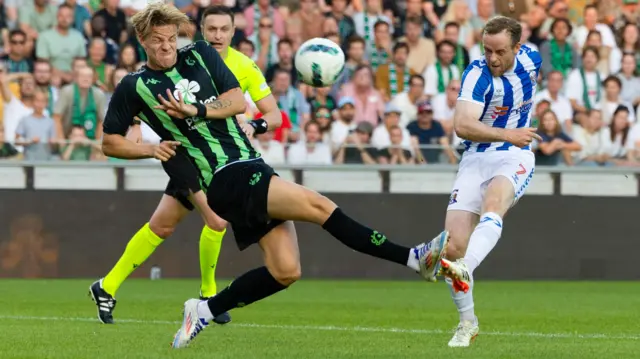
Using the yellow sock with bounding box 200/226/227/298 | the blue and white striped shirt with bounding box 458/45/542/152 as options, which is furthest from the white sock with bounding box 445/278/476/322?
the yellow sock with bounding box 200/226/227/298

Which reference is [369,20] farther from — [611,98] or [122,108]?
[122,108]

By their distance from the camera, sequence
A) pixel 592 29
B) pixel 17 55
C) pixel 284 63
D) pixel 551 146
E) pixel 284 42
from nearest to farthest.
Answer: pixel 551 146 < pixel 17 55 < pixel 284 63 < pixel 284 42 < pixel 592 29

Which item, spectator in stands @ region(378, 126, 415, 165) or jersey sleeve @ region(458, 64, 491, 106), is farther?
spectator in stands @ region(378, 126, 415, 165)

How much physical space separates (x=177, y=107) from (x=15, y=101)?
336 inches

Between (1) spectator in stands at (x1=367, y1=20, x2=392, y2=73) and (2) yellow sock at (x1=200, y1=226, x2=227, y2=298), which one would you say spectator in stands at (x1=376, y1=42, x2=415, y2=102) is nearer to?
(1) spectator in stands at (x1=367, y1=20, x2=392, y2=73)

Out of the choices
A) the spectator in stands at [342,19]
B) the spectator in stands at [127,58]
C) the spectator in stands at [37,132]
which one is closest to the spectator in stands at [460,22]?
the spectator in stands at [342,19]

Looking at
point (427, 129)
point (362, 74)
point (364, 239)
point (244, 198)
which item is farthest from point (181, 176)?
point (362, 74)

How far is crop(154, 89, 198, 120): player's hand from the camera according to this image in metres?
7.54

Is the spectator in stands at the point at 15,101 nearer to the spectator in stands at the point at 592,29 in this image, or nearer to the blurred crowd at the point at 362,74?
the blurred crowd at the point at 362,74

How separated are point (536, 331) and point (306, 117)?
6954 mm

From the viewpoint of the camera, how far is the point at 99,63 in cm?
1622

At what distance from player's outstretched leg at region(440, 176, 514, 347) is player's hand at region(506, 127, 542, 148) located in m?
0.34

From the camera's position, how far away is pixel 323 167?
15164 millimetres

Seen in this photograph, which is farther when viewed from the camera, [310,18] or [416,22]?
[416,22]
